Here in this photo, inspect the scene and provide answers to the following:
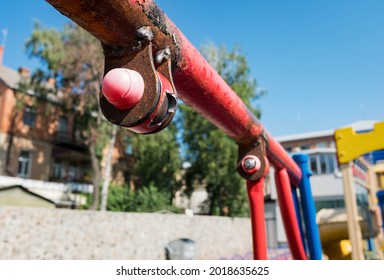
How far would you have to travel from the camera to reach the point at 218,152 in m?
19.4

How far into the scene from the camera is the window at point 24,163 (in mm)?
17156

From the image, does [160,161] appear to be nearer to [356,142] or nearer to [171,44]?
[356,142]

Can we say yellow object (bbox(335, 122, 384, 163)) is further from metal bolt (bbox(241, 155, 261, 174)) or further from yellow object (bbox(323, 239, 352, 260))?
yellow object (bbox(323, 239, 352, 260))

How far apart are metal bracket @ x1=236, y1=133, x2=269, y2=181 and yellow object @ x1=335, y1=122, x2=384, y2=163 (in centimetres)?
228

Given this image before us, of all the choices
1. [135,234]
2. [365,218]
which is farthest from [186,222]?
[365,218]

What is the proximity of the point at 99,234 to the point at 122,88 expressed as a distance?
8113 millimetres

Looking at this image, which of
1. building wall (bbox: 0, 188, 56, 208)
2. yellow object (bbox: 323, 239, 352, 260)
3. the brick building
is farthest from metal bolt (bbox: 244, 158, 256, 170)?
the brick building

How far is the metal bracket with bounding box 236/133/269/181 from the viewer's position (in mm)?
2014

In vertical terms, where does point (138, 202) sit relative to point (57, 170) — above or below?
below

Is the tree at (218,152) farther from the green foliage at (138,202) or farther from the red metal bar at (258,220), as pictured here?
the red metal bar at (258,220)

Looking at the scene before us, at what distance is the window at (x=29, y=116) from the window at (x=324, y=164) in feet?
49.6

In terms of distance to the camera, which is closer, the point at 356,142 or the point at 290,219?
the point at 290,219

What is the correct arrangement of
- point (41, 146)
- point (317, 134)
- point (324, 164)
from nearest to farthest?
1. point (41, 146)
2. point (324, 164)
3. point (317, 134)

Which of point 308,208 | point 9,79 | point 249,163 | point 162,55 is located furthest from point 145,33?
point 9,79
